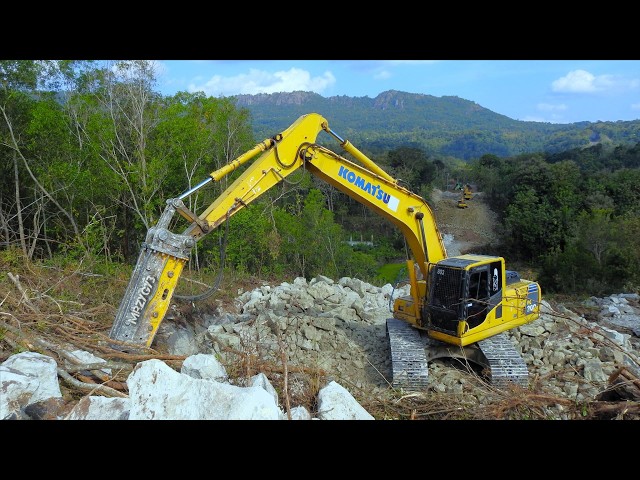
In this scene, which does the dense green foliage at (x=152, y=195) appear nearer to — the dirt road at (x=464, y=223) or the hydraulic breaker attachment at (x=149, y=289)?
the dirt road at (x=464, y=223)

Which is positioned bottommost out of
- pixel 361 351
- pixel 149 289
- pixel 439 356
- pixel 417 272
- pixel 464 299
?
pixel 361 351

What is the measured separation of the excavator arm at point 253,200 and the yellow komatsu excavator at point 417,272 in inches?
0.6

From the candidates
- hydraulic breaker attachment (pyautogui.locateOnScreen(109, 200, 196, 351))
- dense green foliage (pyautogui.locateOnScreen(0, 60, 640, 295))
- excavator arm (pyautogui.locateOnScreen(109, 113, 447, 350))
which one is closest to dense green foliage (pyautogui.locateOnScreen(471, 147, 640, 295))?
dense green foliage (pyautogui.locateOnScreen(0, 60, 640, 295))

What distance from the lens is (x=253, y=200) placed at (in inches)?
261

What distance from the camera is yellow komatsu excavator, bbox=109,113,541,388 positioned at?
20.4 feet

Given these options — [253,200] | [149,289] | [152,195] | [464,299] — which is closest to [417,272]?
[464,299]

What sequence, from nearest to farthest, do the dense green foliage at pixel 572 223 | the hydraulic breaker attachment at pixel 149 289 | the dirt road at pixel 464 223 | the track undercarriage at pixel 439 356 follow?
the hydraulic breaker attachment at pixel 149 289
the track undercarriage at pixel 439 356
the dense green foliage at pixel 572 223
the dirt road at pixel 464 223

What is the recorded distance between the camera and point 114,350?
16.5ft

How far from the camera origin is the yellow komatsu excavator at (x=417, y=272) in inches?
245

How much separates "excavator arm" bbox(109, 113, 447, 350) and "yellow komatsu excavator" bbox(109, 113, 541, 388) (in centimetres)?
2

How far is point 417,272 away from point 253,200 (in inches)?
123

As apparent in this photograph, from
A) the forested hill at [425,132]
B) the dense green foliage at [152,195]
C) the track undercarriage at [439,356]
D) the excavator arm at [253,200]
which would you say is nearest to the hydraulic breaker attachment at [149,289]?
the excavator arm at [253,200]

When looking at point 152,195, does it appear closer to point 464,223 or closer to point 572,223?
point 572,223

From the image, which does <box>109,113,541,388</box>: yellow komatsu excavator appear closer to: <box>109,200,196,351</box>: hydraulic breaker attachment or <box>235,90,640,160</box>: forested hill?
<box>109,200,196,351</box>: hydraulic breaker attachment
